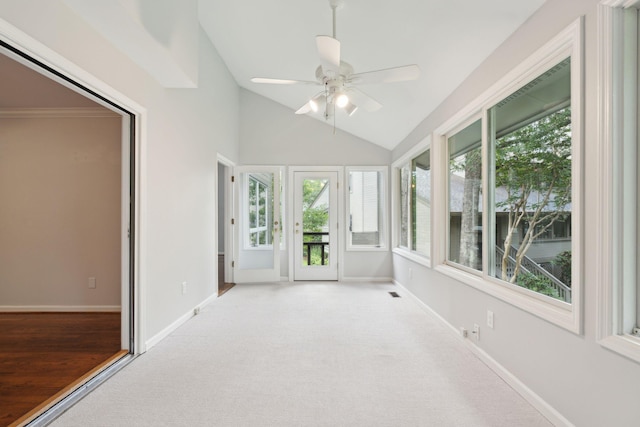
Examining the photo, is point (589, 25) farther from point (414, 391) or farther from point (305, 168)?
point (305, 168)

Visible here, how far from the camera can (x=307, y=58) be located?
11.7 feet

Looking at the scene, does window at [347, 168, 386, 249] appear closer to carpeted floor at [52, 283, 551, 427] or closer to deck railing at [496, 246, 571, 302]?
carpeted floor at [52, 283, 551, 427]

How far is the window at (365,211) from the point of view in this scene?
17.8 ft

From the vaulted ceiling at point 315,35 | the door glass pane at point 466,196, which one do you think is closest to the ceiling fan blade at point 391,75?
the vaulted ceiling at point 315,35

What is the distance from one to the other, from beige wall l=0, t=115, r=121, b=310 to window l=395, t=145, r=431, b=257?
3.65 metres

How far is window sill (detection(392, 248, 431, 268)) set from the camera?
144 inches

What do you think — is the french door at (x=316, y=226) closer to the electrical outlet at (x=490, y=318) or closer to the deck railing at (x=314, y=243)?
the deck railing at (x=314, y=243)

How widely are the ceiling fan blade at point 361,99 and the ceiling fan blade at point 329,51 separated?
1.41 feet

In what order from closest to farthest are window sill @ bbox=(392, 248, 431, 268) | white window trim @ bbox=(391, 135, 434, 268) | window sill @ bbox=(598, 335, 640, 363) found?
window sill @ bbox=(598, 335, 640, 363)
window sill @ bbox=(392, 248, 431, 268)
white window trim @ bbox=(391, 135, 434, 268)

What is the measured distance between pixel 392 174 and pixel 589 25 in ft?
12.7

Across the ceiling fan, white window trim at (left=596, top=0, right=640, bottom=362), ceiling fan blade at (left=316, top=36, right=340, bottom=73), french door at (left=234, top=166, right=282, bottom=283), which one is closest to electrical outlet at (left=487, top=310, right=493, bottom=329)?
white window trim at (left=596, top=0, right=640, bottom=362)

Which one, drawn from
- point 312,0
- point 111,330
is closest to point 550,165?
point 312,0

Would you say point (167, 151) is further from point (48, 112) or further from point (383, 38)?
point (383, 38)

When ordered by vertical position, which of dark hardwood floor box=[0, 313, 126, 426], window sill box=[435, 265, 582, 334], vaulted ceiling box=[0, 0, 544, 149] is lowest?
dark hardwood floor box=[0, 313, 126, 426]
